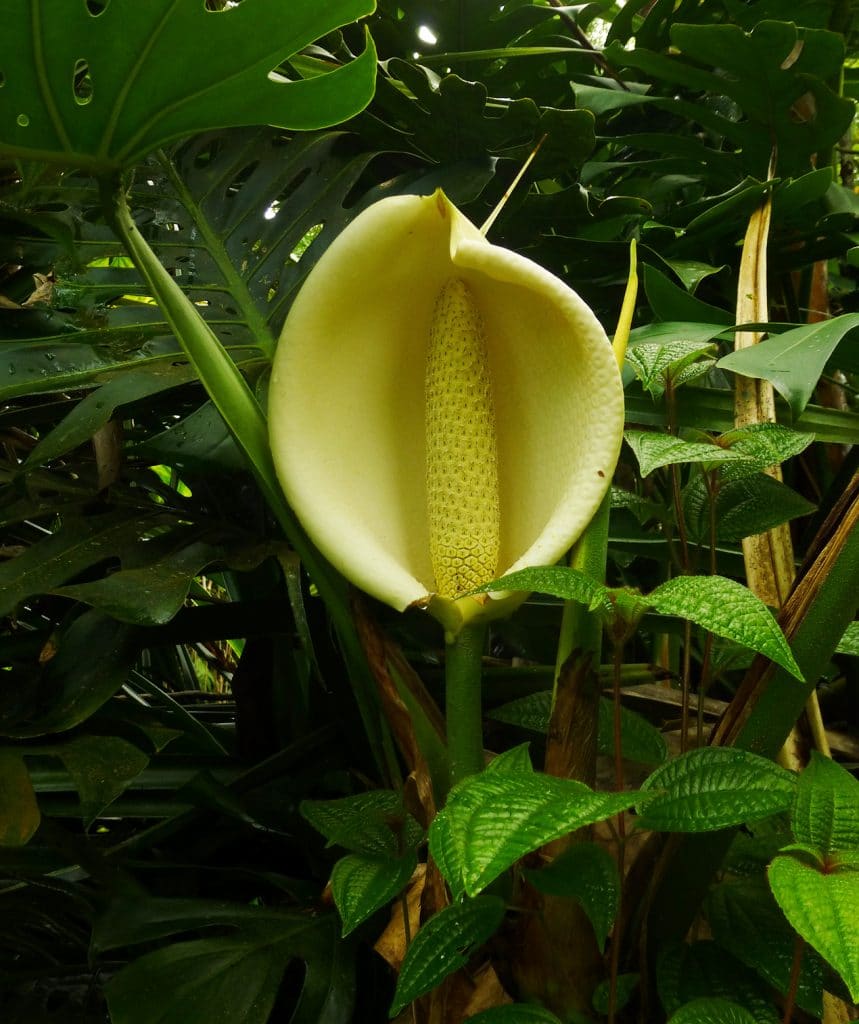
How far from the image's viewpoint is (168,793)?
29.0 inches

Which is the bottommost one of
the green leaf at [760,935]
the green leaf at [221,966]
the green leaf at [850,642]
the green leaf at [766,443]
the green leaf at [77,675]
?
the green leaf at [221,966]

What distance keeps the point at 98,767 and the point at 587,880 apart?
0.31 m

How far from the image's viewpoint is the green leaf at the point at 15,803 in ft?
1.64

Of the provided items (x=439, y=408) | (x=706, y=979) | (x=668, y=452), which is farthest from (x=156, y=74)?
(x=706, y=979)

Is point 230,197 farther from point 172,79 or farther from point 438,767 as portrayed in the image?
point 438,767

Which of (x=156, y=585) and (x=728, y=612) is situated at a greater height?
(x=728, y=612)

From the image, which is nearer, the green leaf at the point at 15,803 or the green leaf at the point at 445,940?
the green leaf at the point at 445,940

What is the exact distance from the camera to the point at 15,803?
0.52m

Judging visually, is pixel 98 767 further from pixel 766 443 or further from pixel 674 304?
pixel 674 304

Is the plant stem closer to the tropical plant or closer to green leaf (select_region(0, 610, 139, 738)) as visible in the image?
the tropical plant

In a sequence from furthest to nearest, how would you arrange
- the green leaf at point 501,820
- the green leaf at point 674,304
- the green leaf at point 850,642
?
the green leaf at point 674,304
the green leaf at point 850,642
the green leaf at point 501,820

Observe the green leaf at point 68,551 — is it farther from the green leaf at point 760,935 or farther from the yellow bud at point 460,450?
the green leaf at point 760,935

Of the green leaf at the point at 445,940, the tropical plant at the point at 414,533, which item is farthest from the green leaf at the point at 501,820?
the green leaf at the point at 445,940

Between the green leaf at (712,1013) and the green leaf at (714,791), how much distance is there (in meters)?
0.08
